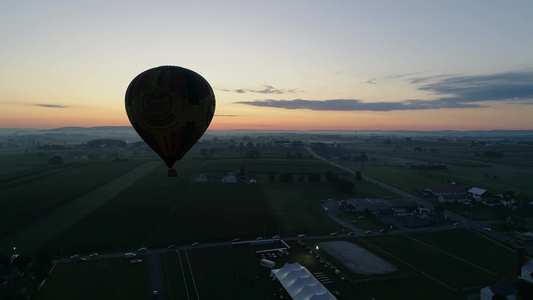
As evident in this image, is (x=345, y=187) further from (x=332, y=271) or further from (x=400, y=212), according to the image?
(x=332, y=271)

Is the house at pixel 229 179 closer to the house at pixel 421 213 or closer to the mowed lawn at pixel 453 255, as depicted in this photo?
the mowed lawn at pixel 453 255

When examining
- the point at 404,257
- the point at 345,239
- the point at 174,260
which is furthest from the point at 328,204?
the point at 174,260

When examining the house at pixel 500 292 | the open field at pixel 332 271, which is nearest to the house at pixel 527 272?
the open field at pixel 332 271

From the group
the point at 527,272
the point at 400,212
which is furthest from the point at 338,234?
the point at 527,272

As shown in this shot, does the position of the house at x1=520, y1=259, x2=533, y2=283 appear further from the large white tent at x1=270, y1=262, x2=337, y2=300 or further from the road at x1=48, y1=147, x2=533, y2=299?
the large white tent at x1=270, y1=262, x2=337, y2=300

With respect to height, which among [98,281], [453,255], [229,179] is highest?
[229,179]

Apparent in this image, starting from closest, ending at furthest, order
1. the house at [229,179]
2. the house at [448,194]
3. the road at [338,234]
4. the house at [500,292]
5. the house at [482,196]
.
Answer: the house at [500,292] < the road at [338,234] < the house at [482,196] < the house at [448,194] < the house at [229,179]
